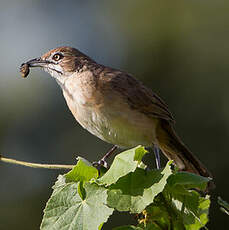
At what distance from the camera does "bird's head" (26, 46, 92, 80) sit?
17.4 feet

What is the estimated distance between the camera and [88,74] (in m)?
5.00

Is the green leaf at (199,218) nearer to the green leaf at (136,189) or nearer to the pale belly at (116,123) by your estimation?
the green leaf at (136,189)

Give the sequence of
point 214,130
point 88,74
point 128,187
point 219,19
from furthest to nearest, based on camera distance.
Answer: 1. point 219,19
2. point 214,130
3. point 88,74
4. point 128,187

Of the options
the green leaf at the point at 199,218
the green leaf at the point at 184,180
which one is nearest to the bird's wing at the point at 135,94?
the green leaf at the point at 199,218

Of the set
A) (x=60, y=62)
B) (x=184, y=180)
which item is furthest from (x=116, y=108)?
(x=184, y=180)

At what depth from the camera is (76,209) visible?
98.8 inches

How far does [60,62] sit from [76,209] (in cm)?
305

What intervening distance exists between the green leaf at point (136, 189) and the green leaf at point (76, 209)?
0.15 ft

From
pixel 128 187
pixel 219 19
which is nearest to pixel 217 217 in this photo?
pixel 219 19

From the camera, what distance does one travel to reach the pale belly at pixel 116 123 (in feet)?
15.0

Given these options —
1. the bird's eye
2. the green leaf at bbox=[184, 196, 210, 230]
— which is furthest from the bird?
the green leaf at bbox=[184, 196, 210, 230]

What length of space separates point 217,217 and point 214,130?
8.68 ft

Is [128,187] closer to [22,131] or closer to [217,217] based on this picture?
[217,217]

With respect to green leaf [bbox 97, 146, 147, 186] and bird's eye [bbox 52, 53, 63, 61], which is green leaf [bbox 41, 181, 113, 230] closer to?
green leaf [bbox 97, 146, 147, 186]
